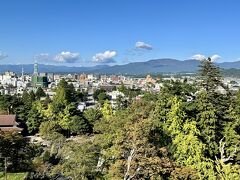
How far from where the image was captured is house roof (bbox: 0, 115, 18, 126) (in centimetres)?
3547

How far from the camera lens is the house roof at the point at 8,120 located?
3547 cm

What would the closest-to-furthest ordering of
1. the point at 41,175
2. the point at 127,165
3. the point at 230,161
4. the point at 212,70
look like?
the point at 127,165 < the point at 41,175 < the point at 230,161 < the point at 212,70

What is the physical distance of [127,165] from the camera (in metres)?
15.3

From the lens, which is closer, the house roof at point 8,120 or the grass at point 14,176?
the grass at point 14,176

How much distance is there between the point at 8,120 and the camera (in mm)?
35656

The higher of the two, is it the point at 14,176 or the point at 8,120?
the point at 14,176

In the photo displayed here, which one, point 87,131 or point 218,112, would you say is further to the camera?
point 87,131

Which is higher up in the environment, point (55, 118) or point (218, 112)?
point (218, 112)

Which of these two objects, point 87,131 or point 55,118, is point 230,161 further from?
point 55,118

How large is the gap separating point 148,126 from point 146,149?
4.15 ft

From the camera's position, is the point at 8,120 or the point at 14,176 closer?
the point at 14,176

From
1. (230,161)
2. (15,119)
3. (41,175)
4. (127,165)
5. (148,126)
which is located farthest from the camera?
(15,119)

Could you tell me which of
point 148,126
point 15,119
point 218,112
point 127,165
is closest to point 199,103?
point 218,112

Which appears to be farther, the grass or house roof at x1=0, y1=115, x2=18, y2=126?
house roof at x1=0, y1=115, x2=18, y2=126
